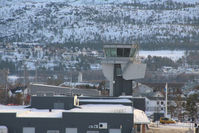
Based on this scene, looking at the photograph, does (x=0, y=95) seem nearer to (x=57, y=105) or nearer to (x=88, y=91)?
(x=88, y=91)

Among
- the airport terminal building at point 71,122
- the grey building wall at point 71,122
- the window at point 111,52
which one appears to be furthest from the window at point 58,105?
the window at point 111,52

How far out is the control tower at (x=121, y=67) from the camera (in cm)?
5462

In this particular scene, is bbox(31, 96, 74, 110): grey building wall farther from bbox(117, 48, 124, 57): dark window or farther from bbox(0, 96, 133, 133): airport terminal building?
bbox(117, 48, 124, 57): dark window

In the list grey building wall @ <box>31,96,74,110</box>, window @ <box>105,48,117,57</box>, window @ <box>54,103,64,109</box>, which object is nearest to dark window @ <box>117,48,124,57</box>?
window @ <box>105,48,117,57</box>

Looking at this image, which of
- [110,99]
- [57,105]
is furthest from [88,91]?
[57,105]

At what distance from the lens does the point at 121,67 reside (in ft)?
179

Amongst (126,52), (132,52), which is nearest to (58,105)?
(126,52)

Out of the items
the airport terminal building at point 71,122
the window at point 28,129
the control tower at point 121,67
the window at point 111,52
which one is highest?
the window at point 111,52

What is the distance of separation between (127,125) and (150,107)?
76.5 metres

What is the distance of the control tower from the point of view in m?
54.6

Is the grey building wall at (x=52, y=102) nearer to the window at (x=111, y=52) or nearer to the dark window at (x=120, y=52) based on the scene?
the window at (x=111, y=52)

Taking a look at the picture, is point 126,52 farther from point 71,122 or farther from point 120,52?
point 71,122

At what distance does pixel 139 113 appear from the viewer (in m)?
44.8

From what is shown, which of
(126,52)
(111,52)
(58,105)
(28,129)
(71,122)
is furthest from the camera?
(111,52)
